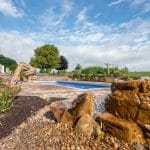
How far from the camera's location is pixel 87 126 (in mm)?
7773

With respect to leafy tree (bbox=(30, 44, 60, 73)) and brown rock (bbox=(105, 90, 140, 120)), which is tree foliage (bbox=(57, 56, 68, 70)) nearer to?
leafy tree (bbox=(30, 44, 60, 73))

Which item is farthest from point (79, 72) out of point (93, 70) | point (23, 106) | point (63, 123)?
point (63, 123)

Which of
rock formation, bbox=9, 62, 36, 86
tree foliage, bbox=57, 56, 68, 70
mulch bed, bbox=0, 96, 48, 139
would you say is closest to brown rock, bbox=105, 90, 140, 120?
mulch bed, bbox=0, 96, 48, 139

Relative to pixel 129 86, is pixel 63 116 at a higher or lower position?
lower

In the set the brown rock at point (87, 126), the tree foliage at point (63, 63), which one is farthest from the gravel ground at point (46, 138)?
the tree foliage at point (63, 63)

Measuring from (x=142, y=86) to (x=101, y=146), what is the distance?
1.80m

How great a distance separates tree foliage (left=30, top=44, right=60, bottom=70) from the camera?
4959 cm

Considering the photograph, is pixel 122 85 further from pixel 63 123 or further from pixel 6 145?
pixel 6 145

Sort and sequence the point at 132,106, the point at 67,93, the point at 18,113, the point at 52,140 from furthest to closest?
the point at 67,93 → the point at 18,113 → the point at 52,140 → the point at 132,106

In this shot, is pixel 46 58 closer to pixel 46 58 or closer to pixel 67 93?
pixel 46 58

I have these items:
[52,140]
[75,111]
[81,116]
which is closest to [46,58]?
[75,111]

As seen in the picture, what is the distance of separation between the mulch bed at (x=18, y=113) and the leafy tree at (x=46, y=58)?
36.5 metres

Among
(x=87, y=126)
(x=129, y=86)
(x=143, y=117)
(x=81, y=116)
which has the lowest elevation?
(x=87, y=126)

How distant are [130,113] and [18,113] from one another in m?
4.80
